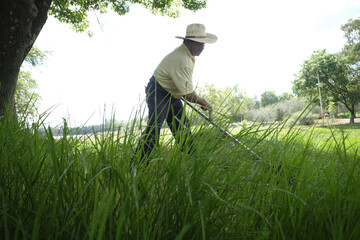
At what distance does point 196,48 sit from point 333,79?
2928 centimetres

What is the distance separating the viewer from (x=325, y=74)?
→ 26844 millimetres

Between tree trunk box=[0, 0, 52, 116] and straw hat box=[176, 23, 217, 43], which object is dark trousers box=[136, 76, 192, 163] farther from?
tree trunk box=[0, 0, 52, 116]

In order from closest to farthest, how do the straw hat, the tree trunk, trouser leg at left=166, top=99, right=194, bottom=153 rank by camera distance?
trouser leg at left=166, top=99, right=194, bottom=153
the straw hat
the tree trunk

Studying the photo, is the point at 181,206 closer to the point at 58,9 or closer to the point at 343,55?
the point at 58,9

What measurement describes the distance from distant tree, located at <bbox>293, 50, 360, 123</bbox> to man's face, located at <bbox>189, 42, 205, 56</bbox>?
26809 mm

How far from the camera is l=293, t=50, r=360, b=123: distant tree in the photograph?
26375 mm

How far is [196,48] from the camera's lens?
349 cm

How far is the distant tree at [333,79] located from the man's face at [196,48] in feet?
88.0

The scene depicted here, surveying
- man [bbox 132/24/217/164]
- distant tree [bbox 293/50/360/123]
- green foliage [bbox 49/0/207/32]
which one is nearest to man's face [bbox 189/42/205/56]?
man [bbox 132/24/217/164]

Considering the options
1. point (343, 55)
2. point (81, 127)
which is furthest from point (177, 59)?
point (343, 55)

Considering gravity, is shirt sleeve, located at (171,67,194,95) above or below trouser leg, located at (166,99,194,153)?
above

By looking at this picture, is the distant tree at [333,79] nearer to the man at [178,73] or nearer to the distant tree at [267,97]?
the man at [178,73]

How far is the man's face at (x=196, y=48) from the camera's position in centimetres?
345

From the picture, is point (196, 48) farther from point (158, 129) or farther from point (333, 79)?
point (333, 79)
